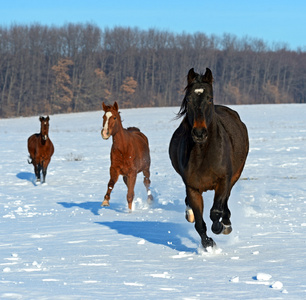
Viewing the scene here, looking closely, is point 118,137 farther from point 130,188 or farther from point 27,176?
point 27,176

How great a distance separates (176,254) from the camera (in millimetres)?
6023

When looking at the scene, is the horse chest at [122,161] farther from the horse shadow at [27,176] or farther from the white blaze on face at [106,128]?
the horse shadow at [27,176]

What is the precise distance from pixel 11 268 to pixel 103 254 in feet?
3.55

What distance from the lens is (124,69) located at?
8956 cm

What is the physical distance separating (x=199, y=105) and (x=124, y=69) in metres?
85.1

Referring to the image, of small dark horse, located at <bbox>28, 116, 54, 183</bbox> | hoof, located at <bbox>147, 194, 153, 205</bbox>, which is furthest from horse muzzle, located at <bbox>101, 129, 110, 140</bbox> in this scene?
small dark horse, located at <bbox>28, 116, 54, 183</bbox>

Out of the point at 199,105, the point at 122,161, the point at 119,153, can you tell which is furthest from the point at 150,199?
the point at 199,105

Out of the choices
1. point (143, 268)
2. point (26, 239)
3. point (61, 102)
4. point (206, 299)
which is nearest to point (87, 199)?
point (26, 239)

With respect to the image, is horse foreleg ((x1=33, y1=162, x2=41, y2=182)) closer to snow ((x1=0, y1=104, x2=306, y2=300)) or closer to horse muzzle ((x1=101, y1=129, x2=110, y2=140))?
snow ((x1=0, y1=104, x2=306, y2=300))

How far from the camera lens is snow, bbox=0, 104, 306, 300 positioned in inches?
173

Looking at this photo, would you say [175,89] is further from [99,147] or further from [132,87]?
[99,147]

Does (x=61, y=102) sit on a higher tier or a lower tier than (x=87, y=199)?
lower

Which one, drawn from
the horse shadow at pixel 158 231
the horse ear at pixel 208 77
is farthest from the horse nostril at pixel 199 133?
the horse shadow at pixel 158 231

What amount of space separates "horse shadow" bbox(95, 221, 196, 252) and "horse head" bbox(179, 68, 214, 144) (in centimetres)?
155
